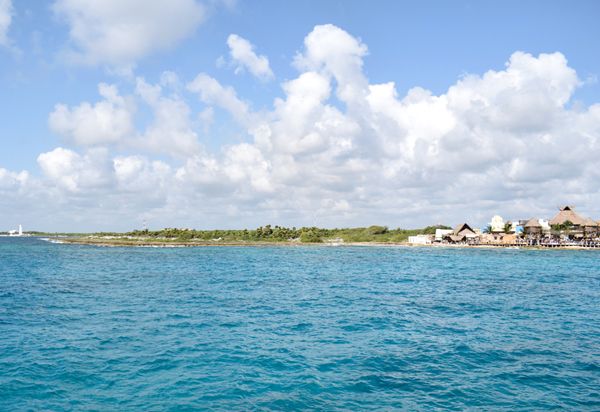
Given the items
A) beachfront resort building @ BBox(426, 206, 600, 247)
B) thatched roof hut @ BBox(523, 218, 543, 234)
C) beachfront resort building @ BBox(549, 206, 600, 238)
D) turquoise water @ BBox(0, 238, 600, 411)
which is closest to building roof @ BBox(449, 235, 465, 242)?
beachfront resort building @ BBox(426, 206, 600, 247)

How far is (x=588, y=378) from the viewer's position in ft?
58.7

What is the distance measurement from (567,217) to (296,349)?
16702cm

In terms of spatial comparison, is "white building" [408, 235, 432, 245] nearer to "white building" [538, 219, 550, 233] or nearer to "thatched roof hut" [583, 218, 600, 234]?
"white building" [538, 219, 550, 233]

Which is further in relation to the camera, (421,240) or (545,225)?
(421,240)

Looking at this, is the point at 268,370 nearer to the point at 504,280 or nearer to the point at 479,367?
the point at 479,367

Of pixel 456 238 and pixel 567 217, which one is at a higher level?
pixel 567 217

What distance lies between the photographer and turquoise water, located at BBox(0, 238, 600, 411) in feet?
51.8

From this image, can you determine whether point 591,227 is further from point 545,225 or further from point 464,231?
point 464,231

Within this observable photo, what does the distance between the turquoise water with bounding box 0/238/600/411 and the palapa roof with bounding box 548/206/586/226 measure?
132 m

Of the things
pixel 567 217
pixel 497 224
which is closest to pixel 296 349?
pixel 567 217

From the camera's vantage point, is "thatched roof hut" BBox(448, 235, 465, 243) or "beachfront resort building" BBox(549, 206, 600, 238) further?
"thatched roof hut" BBox(448, 235, 465, 243)

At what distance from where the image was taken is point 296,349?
71.5 feet

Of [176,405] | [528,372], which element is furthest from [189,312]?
[528,372]

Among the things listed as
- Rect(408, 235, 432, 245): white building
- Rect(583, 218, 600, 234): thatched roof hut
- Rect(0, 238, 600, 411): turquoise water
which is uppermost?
Rect(583, 218, 600, 234): thatched roof hut
